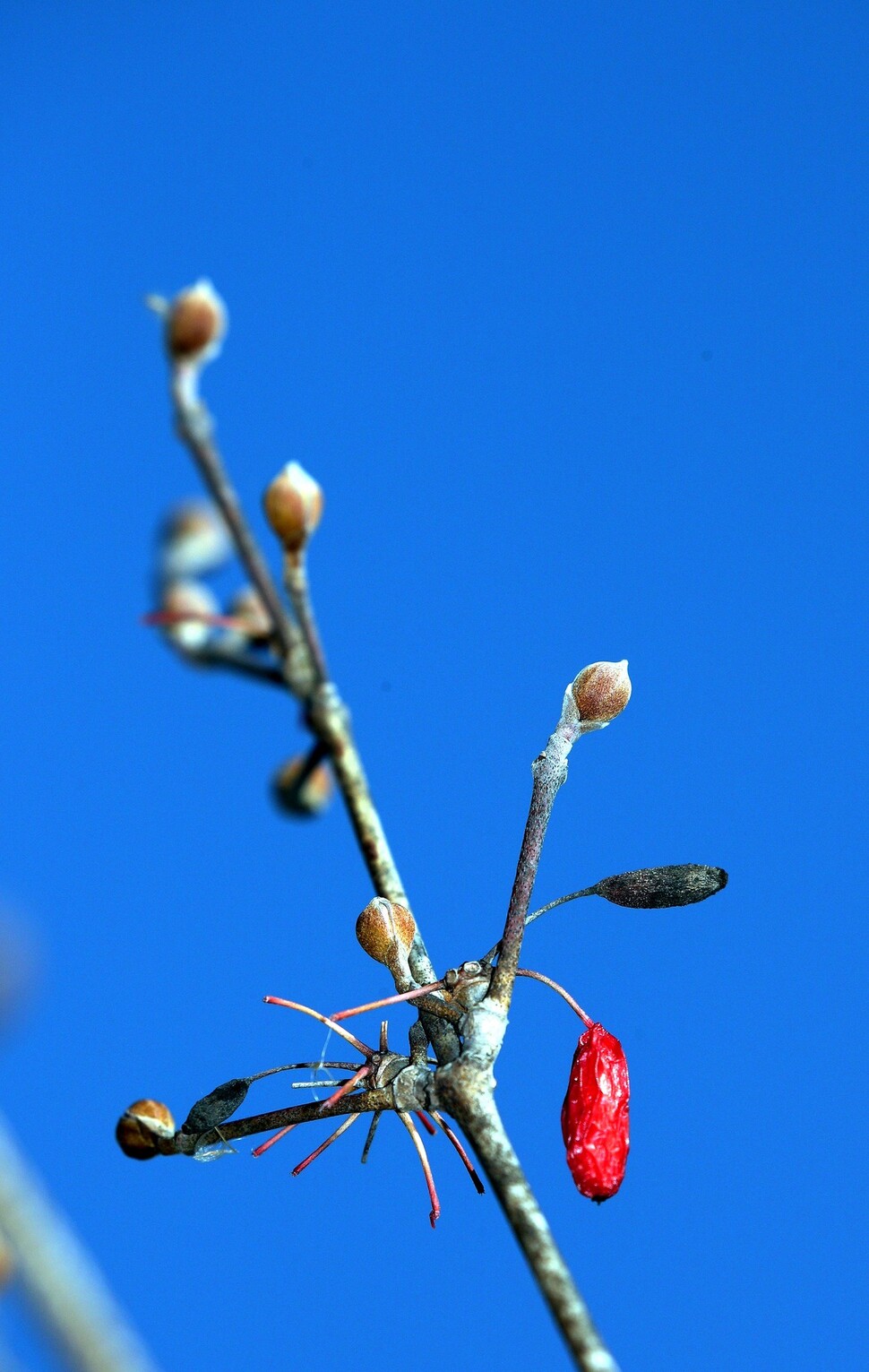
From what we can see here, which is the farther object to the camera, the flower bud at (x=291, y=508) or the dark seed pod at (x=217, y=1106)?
the dark seed pod at (x=217, y=1106)

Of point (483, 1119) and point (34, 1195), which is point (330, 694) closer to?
point (483, 1119)

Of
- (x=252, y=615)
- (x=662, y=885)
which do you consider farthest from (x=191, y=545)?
(x=662, y=885)

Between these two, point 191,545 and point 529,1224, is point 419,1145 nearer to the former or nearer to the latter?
point 529,1224

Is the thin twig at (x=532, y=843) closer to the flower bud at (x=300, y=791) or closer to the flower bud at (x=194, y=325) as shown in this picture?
the flower bud at (x=300, y=791)

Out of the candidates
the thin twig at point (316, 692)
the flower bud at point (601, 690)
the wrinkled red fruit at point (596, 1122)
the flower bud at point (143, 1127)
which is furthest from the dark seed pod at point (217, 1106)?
the flower bud at point (601, 690)

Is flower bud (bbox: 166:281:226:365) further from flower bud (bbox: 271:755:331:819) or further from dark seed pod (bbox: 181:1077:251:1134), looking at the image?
dark seed pod (bbox: 181:1077:251:1134)

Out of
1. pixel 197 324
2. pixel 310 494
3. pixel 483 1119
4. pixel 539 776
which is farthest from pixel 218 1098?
pixel 197 324

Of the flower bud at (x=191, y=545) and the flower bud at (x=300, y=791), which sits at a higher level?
the flower bud at (x=191, y=545)
